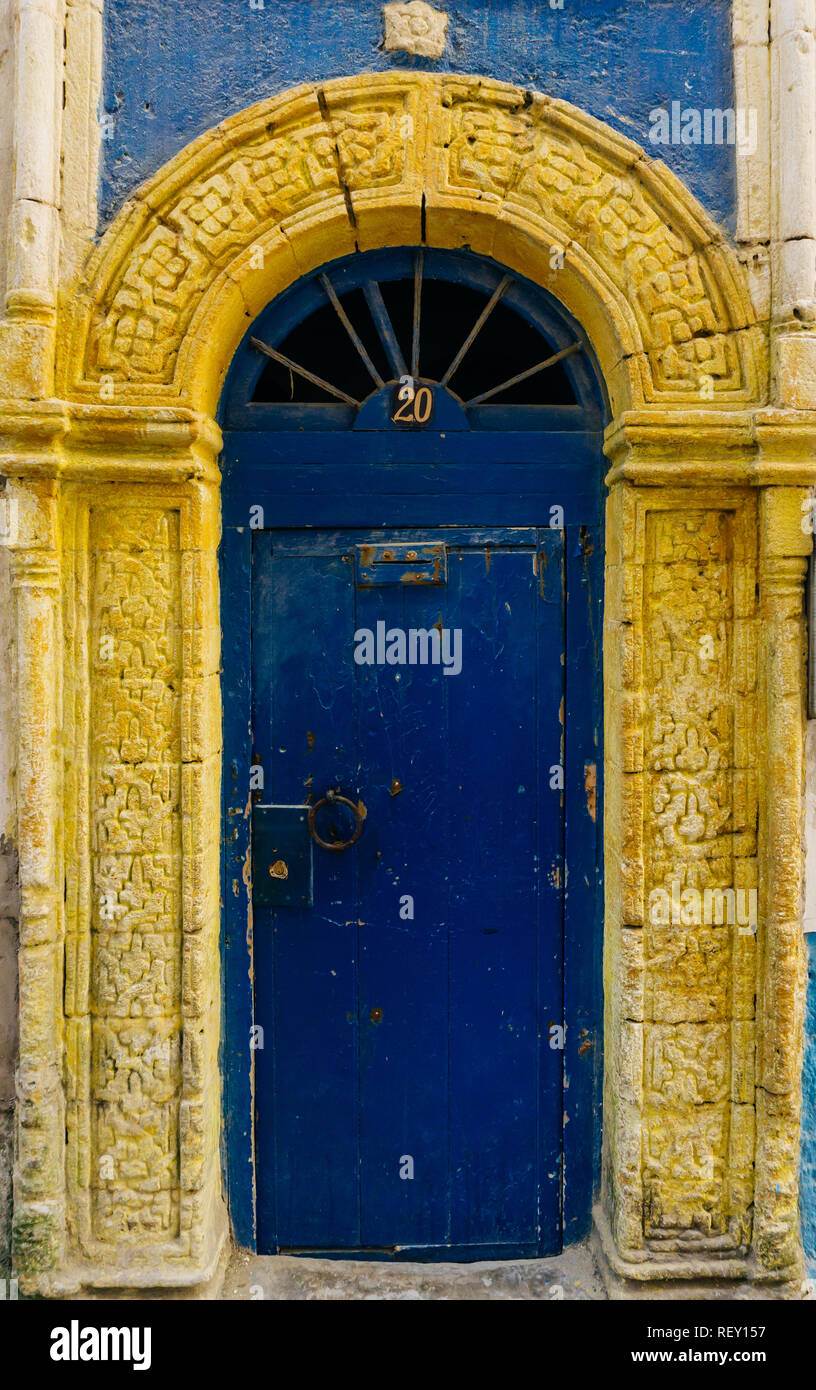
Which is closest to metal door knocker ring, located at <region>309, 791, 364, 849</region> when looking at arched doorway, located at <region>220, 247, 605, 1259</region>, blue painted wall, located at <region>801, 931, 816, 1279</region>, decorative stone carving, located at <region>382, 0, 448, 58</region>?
arched doorway, located at <region>220, 247, 605, 1259</region>

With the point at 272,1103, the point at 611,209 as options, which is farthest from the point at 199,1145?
the point at 611,209

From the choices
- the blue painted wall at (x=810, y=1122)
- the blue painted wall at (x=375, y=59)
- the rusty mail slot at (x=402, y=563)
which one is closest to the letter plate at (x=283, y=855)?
the rusty mail slot at (x=402, y=563)

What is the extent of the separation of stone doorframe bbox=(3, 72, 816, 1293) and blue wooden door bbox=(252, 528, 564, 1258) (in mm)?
270

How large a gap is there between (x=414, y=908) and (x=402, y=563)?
3.82 ft

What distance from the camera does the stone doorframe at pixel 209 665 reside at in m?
2.44

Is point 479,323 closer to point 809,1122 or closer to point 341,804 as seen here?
point 341,804

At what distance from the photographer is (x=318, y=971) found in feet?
8.93

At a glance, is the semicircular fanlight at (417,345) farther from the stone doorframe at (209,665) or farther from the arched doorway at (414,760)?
the stone doorframe at (209,665)

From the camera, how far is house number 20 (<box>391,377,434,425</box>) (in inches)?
105

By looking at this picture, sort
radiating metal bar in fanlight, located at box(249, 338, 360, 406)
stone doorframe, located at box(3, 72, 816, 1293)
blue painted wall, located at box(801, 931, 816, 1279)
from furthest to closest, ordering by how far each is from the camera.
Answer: radiating metal bar in fanlight, located at box(249, 338, 360, 406)
blue painted wall, located at box(801, 931, 816, 1279)
stone doorframe, located at box(3, 72, 816, 1293)

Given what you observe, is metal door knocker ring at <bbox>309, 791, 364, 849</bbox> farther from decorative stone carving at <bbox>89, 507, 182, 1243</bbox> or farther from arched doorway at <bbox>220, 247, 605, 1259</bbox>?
decorative stone carving at <bbox>89, 507, 182, 1243</bbox>

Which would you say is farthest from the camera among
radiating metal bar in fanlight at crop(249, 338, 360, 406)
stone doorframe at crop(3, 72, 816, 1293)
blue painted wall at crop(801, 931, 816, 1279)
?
radiating metal bar in fanlight at crop(249, 338, 360, 406)

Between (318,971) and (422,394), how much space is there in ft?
6.49

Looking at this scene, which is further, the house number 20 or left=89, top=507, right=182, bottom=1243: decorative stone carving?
the house number 20
